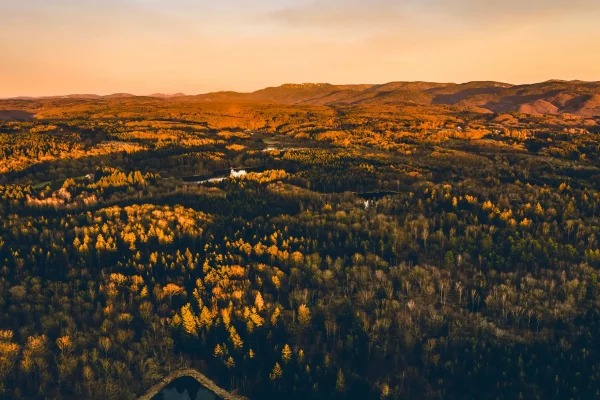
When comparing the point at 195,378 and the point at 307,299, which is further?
the point at 307,299

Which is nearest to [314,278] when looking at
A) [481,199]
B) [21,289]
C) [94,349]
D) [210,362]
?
[210,362]

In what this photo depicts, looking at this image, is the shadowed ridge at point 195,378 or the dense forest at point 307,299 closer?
Answer: the shadowed ridge at point 195,378

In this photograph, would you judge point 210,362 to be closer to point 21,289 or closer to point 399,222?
point 21,289

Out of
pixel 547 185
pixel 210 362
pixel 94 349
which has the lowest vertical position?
pixel 210 362

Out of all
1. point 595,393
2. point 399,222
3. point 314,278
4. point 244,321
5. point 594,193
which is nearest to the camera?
point 595,393

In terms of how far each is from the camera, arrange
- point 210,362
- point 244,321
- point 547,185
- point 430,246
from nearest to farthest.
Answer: point 210,362, point 244,321, point 430,246, point 547,185

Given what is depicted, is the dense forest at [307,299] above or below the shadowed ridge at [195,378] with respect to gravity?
above

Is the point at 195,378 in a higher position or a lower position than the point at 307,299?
lower

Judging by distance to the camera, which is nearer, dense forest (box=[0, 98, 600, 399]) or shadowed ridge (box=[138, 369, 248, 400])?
shadowed ridge (box=[138, 369, 248, 400])

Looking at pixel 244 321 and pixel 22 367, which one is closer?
pixel 22 367

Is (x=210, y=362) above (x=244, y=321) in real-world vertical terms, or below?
below

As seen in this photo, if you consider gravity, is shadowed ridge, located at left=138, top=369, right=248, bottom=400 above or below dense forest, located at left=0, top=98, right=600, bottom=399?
below
